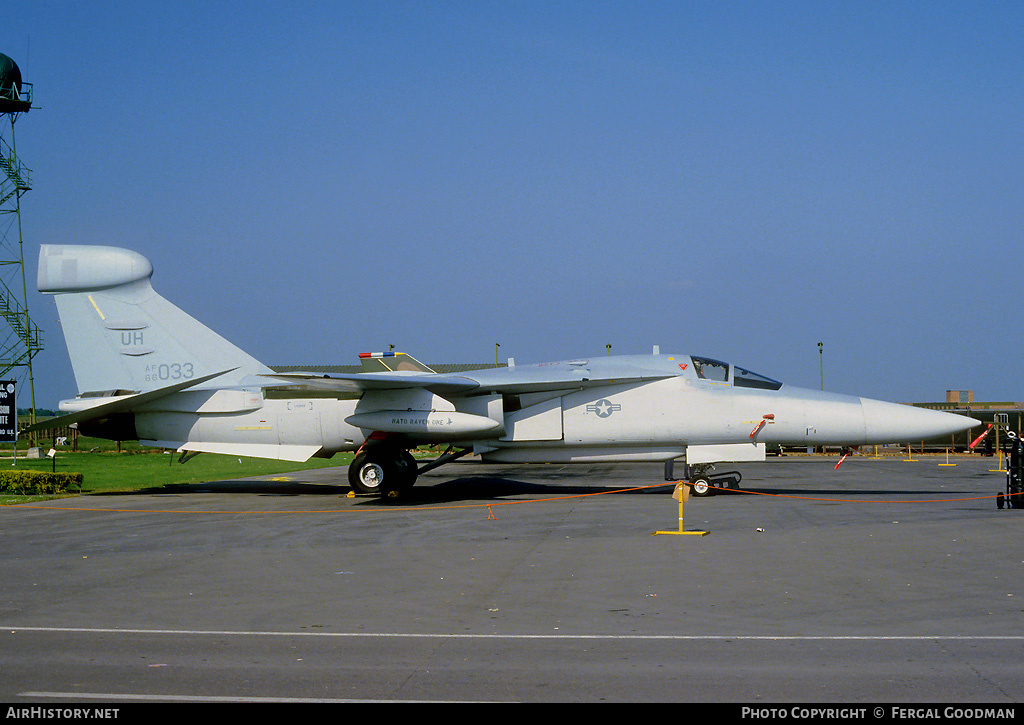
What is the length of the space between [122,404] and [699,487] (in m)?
12.8

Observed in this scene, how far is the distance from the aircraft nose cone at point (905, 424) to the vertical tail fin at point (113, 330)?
13404mm

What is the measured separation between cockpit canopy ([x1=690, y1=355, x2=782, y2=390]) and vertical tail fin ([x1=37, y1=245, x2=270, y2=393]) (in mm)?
→ 10048

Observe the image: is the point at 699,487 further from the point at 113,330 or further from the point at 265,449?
the point at 113,330

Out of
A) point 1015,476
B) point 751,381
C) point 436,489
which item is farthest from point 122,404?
point 1015,476

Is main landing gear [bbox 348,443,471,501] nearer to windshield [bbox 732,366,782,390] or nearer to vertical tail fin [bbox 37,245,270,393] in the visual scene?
vertical tail fin [bbox 37,245,270,393]

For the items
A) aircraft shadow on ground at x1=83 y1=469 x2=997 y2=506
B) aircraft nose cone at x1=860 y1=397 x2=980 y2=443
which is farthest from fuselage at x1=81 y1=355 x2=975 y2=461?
aircraft shadow on ground at x1=83 y1=469 x2=997 y2=506

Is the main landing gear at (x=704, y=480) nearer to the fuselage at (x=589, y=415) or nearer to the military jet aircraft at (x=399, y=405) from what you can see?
the military jet aircraft at (x=399, y=405)

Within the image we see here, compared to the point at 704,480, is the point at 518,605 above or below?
below

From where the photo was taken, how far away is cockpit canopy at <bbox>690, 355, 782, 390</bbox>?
17734 millimetres

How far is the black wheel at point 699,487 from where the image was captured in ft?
58.8

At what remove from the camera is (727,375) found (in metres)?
17.9

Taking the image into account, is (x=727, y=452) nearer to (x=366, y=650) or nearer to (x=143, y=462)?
(x=366, y=650)

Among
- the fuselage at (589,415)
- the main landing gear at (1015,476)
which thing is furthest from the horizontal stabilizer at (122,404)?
the main landing gear at (1015,476)

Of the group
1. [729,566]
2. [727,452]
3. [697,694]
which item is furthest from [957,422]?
[697,694]
